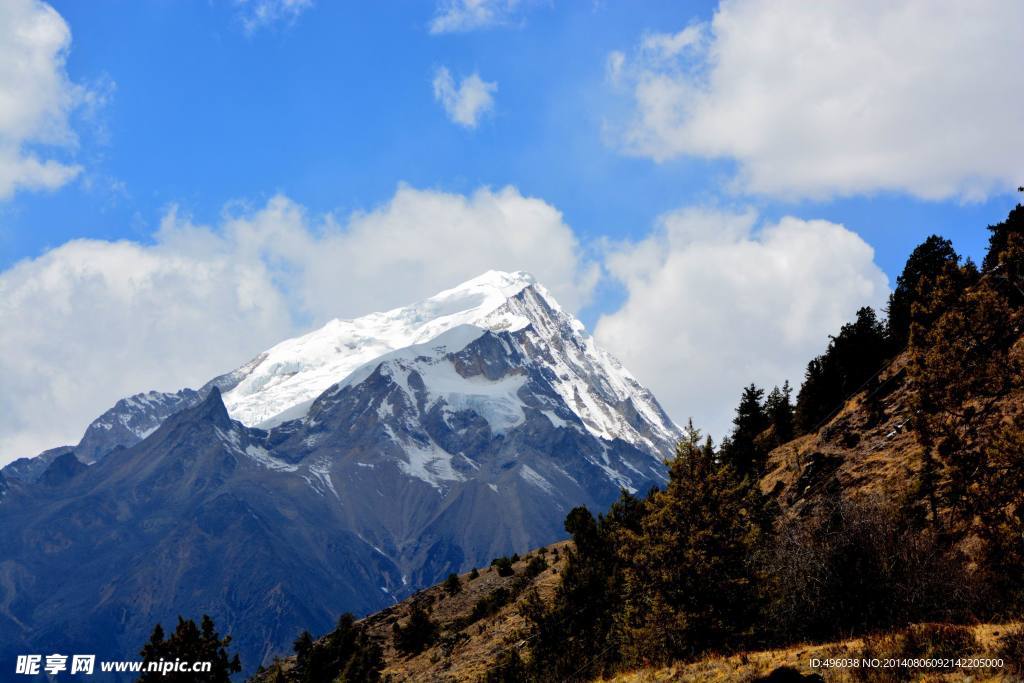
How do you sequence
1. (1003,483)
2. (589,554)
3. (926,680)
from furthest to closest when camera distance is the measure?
1. (589,554)
2. (1003,483)
3. (926,680)

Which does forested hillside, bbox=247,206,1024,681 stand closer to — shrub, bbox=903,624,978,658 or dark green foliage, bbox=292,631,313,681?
shrub, bbox=903,624,978,658

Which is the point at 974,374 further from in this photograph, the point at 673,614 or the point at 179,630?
the point at 179,630

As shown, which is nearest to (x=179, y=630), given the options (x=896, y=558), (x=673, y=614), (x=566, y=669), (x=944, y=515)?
(x=566, y=669)

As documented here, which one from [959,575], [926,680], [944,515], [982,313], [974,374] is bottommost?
[926,680]

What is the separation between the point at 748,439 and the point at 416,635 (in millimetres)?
27435

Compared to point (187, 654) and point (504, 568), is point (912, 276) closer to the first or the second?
point (504, 568)

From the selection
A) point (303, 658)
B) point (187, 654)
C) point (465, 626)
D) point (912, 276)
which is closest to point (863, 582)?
point (187, 654)

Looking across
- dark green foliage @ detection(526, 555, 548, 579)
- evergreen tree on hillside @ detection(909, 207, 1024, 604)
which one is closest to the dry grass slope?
evergreen tree on hillside @ detection(909, 207, 1024, 604)

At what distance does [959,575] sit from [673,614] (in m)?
9.08

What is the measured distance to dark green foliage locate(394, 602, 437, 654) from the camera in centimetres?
4994

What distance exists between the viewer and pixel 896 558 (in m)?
27.3

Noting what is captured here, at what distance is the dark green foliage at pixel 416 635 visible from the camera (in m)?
49.9

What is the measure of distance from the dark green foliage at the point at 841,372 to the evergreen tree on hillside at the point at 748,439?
183 inches

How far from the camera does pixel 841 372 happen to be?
204ft
